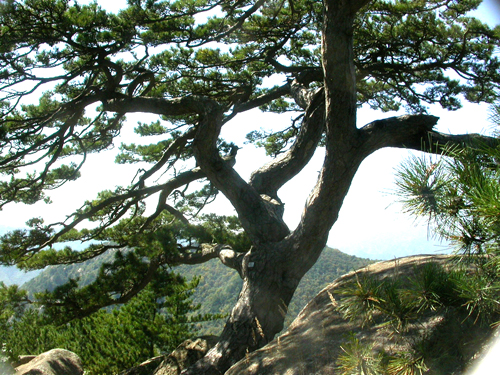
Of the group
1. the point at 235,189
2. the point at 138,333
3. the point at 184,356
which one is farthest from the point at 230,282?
the point at 235,189

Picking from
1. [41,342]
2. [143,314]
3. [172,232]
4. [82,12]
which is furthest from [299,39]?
[41,342]

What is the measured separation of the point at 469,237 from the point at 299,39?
4487 millimetres

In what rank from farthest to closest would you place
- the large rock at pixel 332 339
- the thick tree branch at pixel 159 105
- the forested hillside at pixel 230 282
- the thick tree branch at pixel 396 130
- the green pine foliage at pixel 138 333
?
the forested hillside at pixel 230 282, the green pine foliage at pixel 138 333, the thick tree branch at pixel 159 105, the thick tree branch at pixel 396 130, the large rock at pixel 332 339

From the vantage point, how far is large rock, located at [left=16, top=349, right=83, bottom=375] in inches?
207

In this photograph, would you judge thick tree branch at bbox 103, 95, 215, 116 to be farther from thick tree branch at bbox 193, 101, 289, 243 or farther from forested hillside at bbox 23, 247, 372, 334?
forested hillside at bbox 23, 247, 372, 334

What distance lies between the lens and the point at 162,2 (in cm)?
405

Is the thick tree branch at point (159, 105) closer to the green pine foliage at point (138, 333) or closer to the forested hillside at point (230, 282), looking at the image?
the green pine foliage at point (138, 333)

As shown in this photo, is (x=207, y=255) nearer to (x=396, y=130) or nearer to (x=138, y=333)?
(x=396, y=130)

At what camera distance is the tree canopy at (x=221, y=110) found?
3525 millimetres

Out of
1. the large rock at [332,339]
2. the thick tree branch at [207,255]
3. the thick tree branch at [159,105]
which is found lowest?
the large rock at [332,339]

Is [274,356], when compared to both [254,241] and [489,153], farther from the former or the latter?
[489,153]

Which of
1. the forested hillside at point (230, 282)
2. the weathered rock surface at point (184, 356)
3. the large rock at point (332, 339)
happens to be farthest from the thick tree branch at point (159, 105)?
the forested hillside at point (230, 282)

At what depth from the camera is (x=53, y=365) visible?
5.75m

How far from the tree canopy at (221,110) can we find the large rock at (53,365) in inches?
61.3
